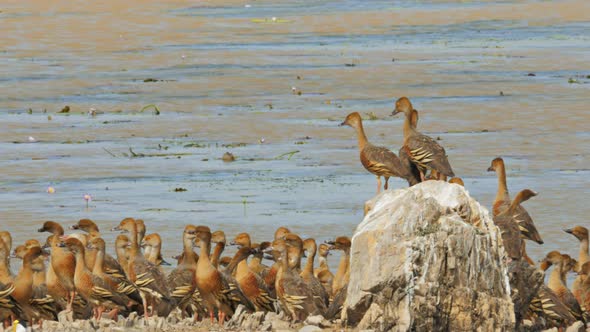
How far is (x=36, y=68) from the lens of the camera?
3488cm

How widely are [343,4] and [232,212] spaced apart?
40713 millimetres

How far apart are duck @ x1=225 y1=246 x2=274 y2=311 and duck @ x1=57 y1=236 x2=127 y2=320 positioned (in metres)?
1.02

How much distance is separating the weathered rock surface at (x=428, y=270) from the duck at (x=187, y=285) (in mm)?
2466

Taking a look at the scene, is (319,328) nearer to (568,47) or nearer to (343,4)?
(568,47)

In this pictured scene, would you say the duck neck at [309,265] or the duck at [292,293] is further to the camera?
the duck neck at [309,265]

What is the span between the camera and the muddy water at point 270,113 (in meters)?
17.8

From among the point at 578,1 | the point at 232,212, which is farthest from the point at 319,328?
the point at 578,1

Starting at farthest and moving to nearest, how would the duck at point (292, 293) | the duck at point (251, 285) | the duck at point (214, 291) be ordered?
the duck at point (251, 285)
the duck at point (214, 291)
the duck at point (292, 293)

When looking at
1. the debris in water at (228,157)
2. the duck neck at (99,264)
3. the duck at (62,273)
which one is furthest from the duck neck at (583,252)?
the debris in water at (228,157)

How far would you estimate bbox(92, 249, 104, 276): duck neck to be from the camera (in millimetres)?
12744

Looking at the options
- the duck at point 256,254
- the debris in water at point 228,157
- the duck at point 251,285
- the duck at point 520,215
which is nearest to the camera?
the duck at point 251,285

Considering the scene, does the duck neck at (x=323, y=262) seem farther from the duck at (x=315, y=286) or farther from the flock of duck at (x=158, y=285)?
the duck at (x=315, y=286)

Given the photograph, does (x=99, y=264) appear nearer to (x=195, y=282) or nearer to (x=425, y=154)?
(x=195, y=282)

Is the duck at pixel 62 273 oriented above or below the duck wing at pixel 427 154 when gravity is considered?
below
